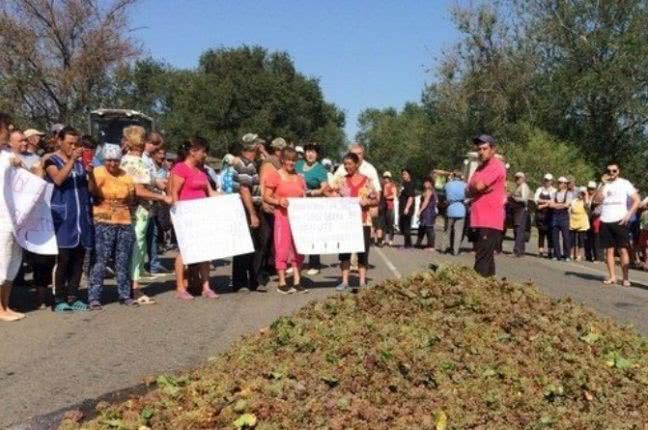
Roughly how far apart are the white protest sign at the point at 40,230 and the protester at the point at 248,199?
245 cm

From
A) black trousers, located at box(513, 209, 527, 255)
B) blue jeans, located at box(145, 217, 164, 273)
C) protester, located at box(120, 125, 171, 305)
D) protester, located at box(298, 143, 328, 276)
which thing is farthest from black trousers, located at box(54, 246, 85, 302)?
black trousers, located at box(513, 209, 527, 255)

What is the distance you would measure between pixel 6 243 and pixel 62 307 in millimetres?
966

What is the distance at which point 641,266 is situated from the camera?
1678cm

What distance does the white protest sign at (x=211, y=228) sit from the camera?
930cm

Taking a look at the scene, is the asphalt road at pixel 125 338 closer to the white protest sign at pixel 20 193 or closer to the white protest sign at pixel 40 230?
the white protest sign at pixel 40 230

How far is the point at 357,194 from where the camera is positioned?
10570 millimetres

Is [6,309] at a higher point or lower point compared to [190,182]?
lower

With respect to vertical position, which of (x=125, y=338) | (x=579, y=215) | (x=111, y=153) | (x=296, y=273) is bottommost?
(x=125, y=338)

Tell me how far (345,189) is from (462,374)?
6221 mm

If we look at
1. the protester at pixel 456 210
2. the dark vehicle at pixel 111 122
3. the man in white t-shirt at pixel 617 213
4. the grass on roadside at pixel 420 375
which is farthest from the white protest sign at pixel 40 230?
the dark vehicle at pixel 111 122

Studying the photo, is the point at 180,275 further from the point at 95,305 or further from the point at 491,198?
the point at 491,198

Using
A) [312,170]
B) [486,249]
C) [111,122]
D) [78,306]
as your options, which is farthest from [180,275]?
[111,122]

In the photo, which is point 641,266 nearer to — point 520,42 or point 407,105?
point 520,42

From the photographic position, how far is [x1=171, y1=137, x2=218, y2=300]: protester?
9.27 metres
